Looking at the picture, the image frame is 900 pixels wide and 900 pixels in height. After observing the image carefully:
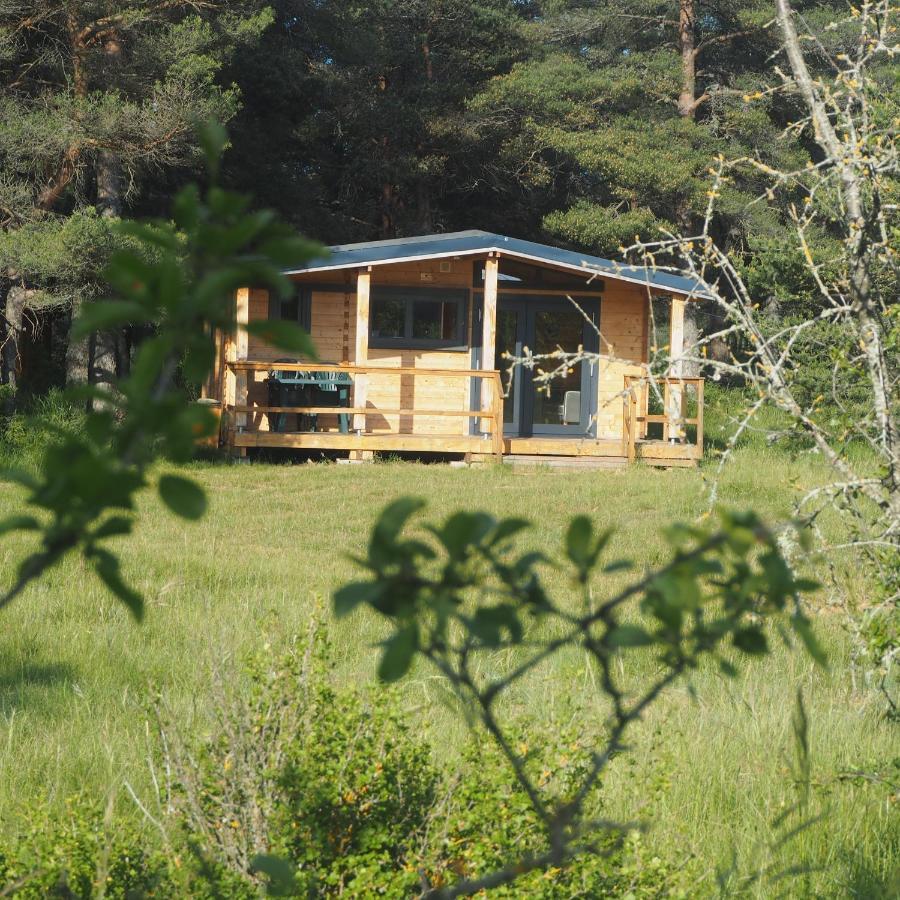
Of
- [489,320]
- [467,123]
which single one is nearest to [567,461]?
[489,320]

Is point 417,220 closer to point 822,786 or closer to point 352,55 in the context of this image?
point 352,55

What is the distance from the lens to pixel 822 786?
343cm

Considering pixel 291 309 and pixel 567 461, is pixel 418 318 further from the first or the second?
pixel 567 461

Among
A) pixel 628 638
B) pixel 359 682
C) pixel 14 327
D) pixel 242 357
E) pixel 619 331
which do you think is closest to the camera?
pixel 628 638

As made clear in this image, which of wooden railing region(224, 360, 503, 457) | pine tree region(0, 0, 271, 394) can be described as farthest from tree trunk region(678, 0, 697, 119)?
wooden railing region(224, 360, 503, 457)

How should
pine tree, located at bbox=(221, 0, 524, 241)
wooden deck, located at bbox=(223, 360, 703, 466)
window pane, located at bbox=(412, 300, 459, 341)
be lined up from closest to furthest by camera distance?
wooden deck, located at bbox=(223, 360, 703, 466) < window pane, located at bbox=(412, 300, 459, 341) < pine tree, located at bbox=(221, 0, 524, 241)

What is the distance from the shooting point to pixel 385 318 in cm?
1744

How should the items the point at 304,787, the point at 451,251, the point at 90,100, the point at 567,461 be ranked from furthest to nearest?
the point at 451,251, the point at 567,461, the point at 90,100, the point at 304,787

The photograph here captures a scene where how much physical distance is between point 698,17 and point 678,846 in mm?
28342

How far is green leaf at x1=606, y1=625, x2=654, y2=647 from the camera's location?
3.47 ft

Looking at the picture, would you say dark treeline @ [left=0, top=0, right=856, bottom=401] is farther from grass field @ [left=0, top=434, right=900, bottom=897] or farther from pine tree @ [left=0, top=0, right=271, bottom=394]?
grass field @ [left=0, top=434, right=900, bottom=897]

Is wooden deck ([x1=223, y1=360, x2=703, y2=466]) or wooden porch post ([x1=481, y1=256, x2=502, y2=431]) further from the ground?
wooden porch post ([x1=481, y1=256, x2=502, y2=431])

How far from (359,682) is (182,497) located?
390 cm

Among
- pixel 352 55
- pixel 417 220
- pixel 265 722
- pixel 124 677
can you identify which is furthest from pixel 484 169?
pixel 265 722
